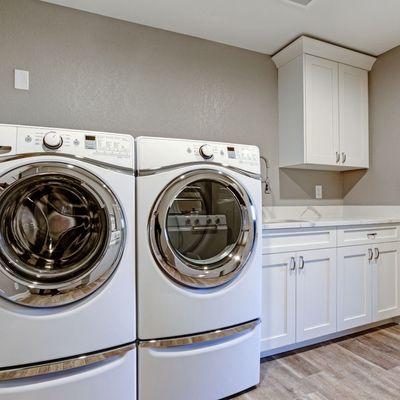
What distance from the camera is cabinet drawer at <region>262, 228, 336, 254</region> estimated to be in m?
1.82

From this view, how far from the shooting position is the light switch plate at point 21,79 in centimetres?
182

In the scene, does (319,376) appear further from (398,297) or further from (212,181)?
(212,181)

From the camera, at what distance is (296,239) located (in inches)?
74.8

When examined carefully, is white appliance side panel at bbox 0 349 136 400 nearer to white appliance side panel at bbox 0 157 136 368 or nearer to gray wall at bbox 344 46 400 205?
white appliance side panel at bbox 0 157 136 368

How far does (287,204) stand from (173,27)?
5.52 ft

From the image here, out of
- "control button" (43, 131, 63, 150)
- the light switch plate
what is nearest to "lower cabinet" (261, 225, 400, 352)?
"control button" (43, 131, 63, 150)

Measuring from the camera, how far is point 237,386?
4.98 ft

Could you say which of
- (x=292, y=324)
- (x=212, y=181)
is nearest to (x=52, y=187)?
(x=212, y=181)

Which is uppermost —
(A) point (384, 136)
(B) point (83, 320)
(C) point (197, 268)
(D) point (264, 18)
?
(D) point (264, 18)

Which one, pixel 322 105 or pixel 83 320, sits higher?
pixel 322 105

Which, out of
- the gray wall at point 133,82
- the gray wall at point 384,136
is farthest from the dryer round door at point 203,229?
the gray wall at point 384,136

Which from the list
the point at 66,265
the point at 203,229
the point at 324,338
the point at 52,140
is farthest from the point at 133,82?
the point at 324,338

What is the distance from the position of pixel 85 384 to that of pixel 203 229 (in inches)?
32.6

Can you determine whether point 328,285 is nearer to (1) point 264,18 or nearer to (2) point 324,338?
(2) point 324,338
